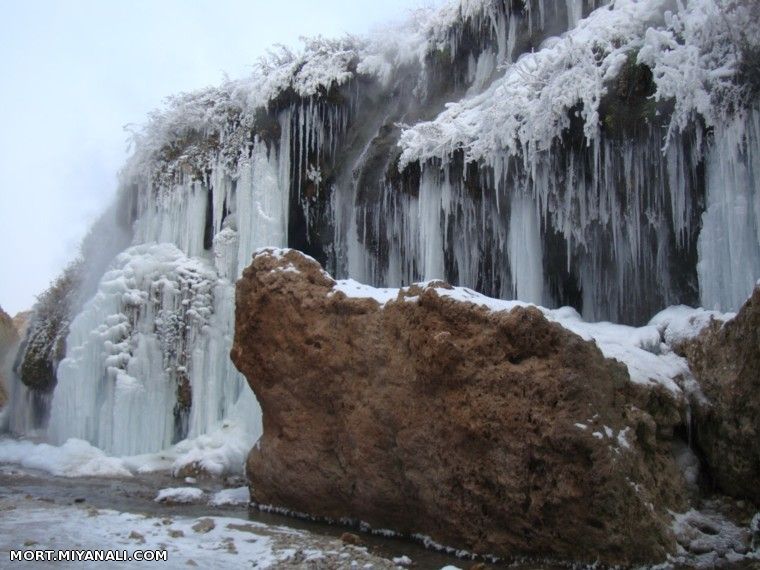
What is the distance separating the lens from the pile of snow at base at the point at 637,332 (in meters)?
6.77

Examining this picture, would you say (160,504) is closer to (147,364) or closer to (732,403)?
(147,364)

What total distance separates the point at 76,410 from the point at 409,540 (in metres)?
8.08

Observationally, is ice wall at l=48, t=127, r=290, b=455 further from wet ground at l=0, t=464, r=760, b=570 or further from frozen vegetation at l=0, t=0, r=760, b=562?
wet ground at l=0, t=464, r=760, b=570

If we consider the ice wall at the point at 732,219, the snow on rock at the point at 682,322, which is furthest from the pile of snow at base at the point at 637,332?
the ice wall at the point at 732,219

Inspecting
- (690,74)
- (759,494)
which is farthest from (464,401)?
(690,74)

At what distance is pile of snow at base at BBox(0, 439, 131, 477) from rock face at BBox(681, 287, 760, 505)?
8.12 m

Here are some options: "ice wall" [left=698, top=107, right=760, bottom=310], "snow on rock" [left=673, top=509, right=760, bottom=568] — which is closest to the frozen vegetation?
"ice wall" [left=698, top=107, right=760, bottom=310]

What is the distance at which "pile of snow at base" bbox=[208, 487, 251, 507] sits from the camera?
8636 millimetres

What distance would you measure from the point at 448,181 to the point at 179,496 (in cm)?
561

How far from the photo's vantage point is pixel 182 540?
6266 mm

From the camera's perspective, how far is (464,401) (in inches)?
255

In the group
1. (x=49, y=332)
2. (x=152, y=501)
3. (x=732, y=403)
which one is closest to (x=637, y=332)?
(x=732, y=403)

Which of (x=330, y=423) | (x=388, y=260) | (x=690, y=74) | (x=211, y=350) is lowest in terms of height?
(x=330, y=423)

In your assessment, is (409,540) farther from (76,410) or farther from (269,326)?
(76,410)
